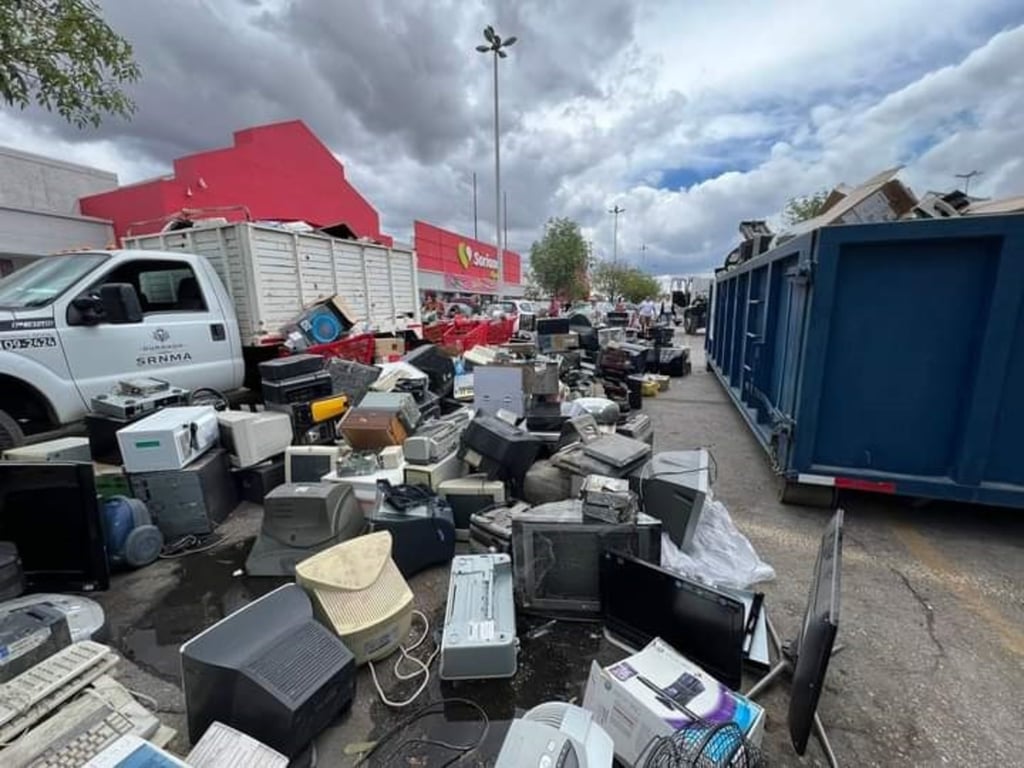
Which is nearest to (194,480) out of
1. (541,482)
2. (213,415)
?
(213,415)

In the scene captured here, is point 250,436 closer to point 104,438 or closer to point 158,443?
point 158,443

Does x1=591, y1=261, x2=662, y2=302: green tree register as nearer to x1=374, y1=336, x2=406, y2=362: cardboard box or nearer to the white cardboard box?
x1=374, y1=336, x2=406, y2=362: cardboard box

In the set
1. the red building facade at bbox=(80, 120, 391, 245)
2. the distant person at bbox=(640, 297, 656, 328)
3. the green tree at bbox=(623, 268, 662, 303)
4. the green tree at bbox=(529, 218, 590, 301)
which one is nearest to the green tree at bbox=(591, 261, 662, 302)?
the green tree at bbox=(623, 268, 662, 303)

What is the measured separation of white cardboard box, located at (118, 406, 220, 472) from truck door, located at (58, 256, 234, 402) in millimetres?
957

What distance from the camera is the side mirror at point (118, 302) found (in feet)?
11.1

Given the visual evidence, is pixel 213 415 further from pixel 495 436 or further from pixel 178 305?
pixel 495 436

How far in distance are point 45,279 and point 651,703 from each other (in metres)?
4.93

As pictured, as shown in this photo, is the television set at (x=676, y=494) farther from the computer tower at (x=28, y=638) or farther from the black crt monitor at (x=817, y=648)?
the computer tower at (x=28, y=638)

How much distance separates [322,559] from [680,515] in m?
1.88

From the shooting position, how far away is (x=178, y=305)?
4289mm

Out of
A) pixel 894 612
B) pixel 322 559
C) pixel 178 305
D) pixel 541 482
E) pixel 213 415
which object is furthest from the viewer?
pixel 178 305

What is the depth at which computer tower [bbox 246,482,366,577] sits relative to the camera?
2508mm

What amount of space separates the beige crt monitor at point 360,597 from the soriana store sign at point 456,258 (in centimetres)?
2038

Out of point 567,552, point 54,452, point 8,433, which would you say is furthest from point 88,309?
point 567,552
